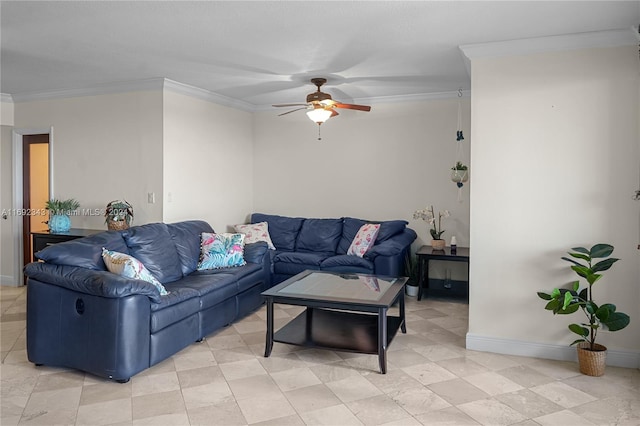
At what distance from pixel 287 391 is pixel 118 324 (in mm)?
1165

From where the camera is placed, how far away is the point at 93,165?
17.7 feet

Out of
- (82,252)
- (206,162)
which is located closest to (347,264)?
(206,162)

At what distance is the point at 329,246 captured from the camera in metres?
5.84

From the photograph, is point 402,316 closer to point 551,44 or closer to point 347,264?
point 347,264

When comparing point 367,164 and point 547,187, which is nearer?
point 547,187

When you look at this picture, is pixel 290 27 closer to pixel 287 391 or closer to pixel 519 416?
pixel 287 391

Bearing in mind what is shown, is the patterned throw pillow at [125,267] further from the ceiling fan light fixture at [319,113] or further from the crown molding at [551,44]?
the crown molding at [551,44]

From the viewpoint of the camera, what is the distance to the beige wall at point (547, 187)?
336cm

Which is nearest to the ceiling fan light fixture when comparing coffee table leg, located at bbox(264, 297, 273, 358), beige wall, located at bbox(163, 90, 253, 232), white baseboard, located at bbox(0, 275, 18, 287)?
beige wall, located at bbox(163, 90, 253, 232)

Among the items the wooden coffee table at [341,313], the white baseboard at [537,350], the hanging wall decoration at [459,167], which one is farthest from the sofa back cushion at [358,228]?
the white baseboard at [537,350]

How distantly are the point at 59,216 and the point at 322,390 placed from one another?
3783 millimetres

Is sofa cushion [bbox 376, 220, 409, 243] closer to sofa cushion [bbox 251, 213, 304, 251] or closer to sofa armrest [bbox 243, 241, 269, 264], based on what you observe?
sofa cushion [bbox 251, 213, 304, 251]

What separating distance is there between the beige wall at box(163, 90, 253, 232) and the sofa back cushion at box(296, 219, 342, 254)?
998 millimetres

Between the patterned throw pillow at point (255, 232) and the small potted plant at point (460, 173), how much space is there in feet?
7.91
